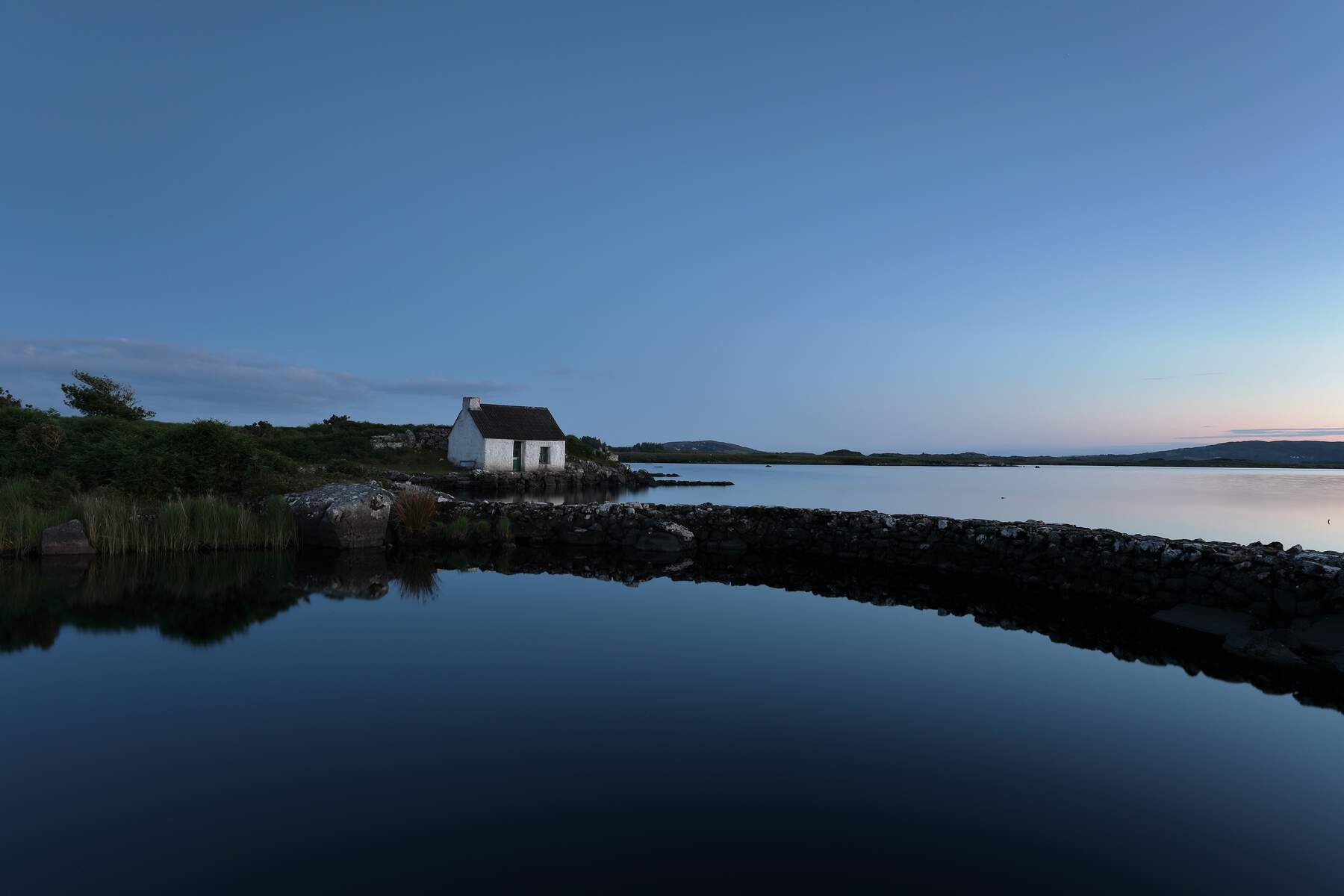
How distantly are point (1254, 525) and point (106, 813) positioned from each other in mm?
28533

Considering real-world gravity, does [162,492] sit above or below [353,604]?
above

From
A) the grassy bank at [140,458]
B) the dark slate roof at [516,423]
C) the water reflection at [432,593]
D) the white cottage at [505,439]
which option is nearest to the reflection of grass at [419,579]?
the water reflection at [432,593]

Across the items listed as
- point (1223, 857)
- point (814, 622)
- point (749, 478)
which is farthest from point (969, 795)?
point (749, 478)

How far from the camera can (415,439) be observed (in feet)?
140

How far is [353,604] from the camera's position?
1032 centimetres

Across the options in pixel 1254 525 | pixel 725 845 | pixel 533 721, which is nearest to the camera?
pixel 725 845

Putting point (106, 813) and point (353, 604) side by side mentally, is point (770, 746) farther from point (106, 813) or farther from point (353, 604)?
point (353, 604)

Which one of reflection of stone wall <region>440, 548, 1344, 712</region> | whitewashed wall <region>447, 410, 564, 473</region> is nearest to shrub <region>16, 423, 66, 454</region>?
reflection of stone wall <region>440, 548, 1344, 712</region>

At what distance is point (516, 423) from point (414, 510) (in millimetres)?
23302

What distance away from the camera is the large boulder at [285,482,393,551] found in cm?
1558

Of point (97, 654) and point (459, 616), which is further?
point (459, 616)

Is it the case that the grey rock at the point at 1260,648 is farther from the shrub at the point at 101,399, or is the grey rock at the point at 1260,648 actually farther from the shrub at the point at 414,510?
the shrub at the point at 101,399

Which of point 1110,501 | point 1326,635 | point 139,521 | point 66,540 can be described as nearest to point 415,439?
point 139,521

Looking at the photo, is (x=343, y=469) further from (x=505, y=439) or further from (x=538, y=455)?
(x=538, y=455)
